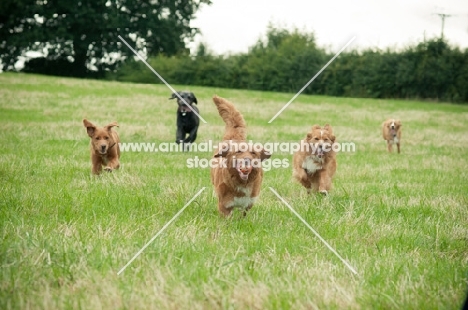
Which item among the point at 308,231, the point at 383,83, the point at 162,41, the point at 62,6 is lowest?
the point at 308,231

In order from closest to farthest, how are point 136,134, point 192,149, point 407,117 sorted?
point 192,149, point 136,134, point 407,117

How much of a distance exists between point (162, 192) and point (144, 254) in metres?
2.49

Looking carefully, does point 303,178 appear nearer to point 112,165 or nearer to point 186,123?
point 112,165

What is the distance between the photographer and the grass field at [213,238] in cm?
290

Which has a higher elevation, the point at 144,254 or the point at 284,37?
the point at 284,37

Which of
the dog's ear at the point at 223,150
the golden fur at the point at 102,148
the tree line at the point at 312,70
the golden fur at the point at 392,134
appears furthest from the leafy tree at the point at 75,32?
the dog's ear at the point at 223,150

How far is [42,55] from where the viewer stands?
46.0 metres

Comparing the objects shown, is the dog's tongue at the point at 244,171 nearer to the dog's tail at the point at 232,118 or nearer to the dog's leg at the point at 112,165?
the dog's tail at the point at 232,118

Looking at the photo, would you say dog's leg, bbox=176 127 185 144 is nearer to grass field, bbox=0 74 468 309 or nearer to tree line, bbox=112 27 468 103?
grass field, bbox=0 74 468 309

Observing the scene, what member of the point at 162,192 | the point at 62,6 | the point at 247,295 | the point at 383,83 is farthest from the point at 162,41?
the point at 247,295

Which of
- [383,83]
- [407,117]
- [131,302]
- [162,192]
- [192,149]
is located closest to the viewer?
[131,302]

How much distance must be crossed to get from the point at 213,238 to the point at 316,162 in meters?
3.05

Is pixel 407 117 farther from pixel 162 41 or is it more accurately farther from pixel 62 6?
pixel 62 6

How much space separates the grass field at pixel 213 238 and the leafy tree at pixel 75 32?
3434 cm
